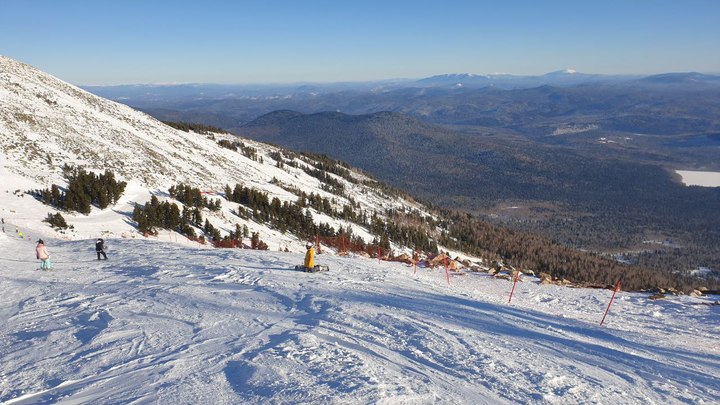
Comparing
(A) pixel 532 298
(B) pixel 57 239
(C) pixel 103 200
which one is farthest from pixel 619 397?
(C) pixel 103 200

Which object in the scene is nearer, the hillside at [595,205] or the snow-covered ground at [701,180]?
the hillside at [595,205]

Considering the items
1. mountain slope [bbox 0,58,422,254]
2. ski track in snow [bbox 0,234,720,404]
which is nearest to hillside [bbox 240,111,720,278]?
mountain slope [bbox 0,58,422,254]

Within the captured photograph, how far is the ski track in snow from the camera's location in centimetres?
795

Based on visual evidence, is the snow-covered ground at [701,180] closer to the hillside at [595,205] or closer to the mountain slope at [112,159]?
the hillside at [595,205]

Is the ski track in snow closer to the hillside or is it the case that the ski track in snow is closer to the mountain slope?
the mountain slope

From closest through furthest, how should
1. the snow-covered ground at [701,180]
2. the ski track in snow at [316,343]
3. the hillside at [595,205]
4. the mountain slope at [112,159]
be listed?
the ski track in snow at [316,343]
the mountain slope at [112,159]
the hillside at [595,205]
the snow-covered ground at [701,180]

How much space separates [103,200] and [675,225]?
146060mm

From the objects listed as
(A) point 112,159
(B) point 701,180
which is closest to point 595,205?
(B) point 701,180

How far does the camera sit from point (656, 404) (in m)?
8.15

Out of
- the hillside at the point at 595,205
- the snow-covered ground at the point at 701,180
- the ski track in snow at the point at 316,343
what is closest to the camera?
the ski track in snow at the point at 316,343

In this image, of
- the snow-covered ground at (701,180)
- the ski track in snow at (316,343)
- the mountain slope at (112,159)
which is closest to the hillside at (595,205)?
the snow-covered ground at (701,180)

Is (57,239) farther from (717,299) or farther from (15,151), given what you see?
(717,299)

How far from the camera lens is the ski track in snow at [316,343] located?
7.95 metres

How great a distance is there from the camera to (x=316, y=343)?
973 centimetres
